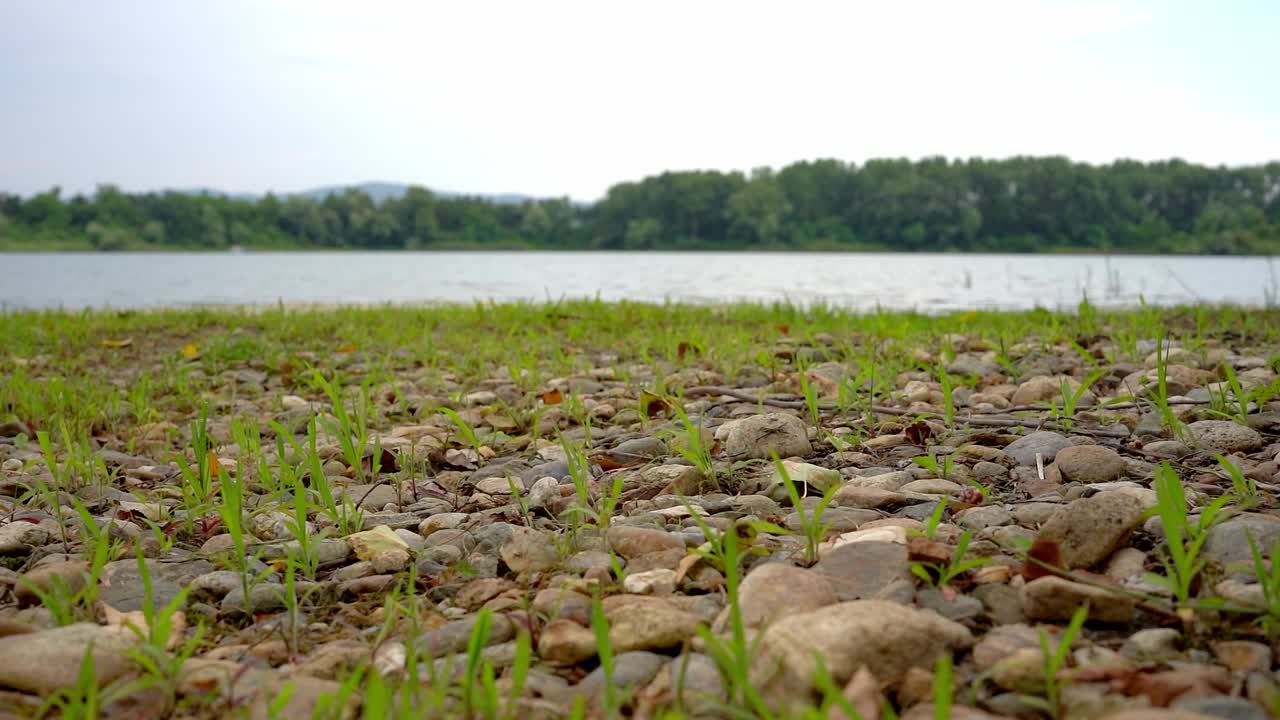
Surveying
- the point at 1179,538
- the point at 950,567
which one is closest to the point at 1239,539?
the point at 1179,538

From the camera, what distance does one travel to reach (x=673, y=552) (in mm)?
1696

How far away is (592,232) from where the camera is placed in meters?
69.4

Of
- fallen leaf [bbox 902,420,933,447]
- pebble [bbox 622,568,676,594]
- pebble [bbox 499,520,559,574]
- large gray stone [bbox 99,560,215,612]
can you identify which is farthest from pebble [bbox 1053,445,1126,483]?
large gray stone [bbox 99,560,215,612]

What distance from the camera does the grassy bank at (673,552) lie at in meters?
1.17

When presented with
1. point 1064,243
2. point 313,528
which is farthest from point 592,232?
point 313,528

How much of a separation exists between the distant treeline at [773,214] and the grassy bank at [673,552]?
59064mm

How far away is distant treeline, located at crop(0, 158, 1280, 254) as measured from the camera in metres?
58.3

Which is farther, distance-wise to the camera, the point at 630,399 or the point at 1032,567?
Answer: the point at 630,399

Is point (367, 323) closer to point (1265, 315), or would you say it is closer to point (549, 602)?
point (549, 602)

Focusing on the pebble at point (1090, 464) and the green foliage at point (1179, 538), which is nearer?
the green foliage at point (1179, 538)

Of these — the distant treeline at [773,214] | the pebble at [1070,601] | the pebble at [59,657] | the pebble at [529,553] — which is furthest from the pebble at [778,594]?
→ the distant treeline at [773,214]

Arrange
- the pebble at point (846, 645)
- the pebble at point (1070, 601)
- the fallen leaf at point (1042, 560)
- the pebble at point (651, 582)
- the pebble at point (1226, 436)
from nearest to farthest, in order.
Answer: the pebble at point (846, 645)
the pebble at point (1070, 601)
the fallen leaf at point (1042, 560)
the pebble at point (651, 582)
the pebble at point (1226, 436)

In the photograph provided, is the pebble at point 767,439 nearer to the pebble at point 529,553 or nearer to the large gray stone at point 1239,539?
the pebble at point 529,553

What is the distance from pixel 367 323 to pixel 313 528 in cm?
516
